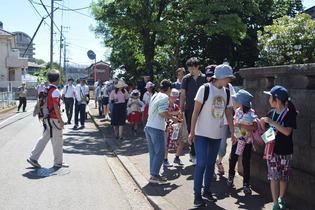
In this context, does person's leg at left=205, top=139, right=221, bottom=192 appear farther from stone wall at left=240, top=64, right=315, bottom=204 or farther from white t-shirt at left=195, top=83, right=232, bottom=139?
stone wall at left=240, top=64, right=315, bottom=204

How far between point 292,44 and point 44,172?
19.8 feet

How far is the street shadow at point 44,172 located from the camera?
6.73 meters

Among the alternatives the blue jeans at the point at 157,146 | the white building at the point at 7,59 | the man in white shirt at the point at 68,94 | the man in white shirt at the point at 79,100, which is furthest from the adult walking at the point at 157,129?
the white building at the point at 7,59

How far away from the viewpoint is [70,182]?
6371mm

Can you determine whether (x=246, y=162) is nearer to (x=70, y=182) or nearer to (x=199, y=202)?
(x=199, y=202)

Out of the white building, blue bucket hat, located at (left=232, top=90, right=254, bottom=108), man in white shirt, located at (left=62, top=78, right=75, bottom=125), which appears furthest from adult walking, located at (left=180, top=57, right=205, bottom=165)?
the white building

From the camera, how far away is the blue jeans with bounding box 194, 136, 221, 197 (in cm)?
490

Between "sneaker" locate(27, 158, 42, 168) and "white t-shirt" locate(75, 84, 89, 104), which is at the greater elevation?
"white t-shirt" locate(75, 84, 89, 104)

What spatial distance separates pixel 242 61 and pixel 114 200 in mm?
22028

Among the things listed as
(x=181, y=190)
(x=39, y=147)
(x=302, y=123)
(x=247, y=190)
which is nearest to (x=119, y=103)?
(x=39, y=147)

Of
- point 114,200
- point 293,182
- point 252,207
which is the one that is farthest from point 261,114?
point 114,200

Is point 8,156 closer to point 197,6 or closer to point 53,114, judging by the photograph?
point 53,114

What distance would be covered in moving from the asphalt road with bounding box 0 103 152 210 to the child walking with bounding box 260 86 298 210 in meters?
1.80

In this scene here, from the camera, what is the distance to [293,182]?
5016mm
